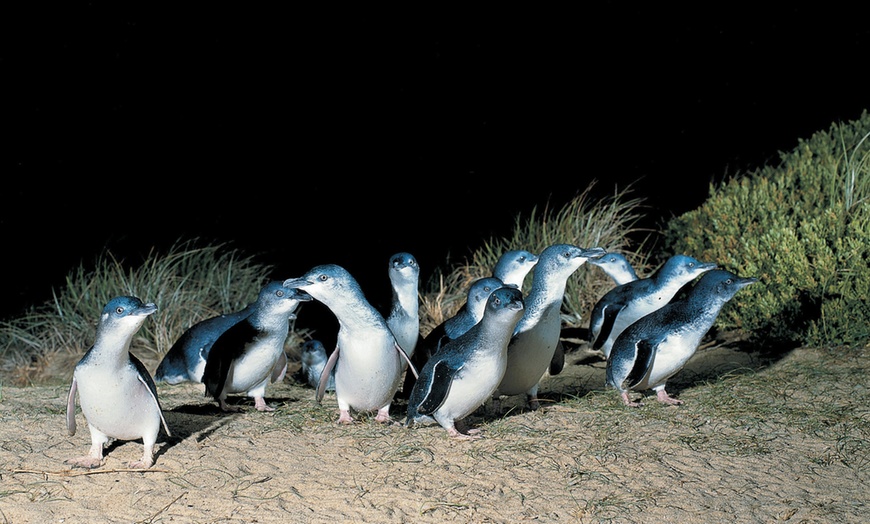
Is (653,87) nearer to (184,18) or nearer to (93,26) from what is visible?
(184,18)

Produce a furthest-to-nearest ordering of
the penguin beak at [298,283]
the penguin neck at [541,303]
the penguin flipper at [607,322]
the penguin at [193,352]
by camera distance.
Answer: the penguin flipper at [607,322]
the penguin at [193,352]
the penguin neck at [541,303]
the penguin beak at [298,283]

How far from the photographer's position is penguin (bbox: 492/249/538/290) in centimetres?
613

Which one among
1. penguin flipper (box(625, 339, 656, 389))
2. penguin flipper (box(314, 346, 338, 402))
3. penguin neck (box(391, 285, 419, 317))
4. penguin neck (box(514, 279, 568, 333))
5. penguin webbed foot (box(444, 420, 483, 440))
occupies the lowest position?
penguin webbed foot (box(444, 420, 483, 440))

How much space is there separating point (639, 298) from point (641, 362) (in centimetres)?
125

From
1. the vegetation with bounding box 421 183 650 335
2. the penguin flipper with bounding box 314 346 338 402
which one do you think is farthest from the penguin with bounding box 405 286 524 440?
the vegetation with bounding box 421 183 650 335

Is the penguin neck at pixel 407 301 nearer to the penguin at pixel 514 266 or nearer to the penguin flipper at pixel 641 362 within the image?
the penguin at pixel 514 266

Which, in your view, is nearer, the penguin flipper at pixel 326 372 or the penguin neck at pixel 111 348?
the penguin neck at pixel 111 348

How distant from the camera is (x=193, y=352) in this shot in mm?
6316

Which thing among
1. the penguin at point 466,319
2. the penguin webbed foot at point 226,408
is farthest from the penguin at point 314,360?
the penguin webbed foot at point 226,408

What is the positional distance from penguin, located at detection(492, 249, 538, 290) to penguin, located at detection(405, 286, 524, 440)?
145 cm

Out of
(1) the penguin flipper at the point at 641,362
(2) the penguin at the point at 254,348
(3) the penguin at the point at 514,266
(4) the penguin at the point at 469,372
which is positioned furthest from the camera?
(3) the penguin at the point at 514,266

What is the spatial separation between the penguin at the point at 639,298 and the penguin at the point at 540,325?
1.19 m

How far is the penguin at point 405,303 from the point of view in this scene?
19.4ft

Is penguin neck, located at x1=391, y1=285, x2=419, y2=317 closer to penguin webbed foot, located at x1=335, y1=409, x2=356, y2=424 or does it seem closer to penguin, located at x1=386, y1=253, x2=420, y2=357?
penguin, located at x1=386, y1=253, x2=420, y2=357
